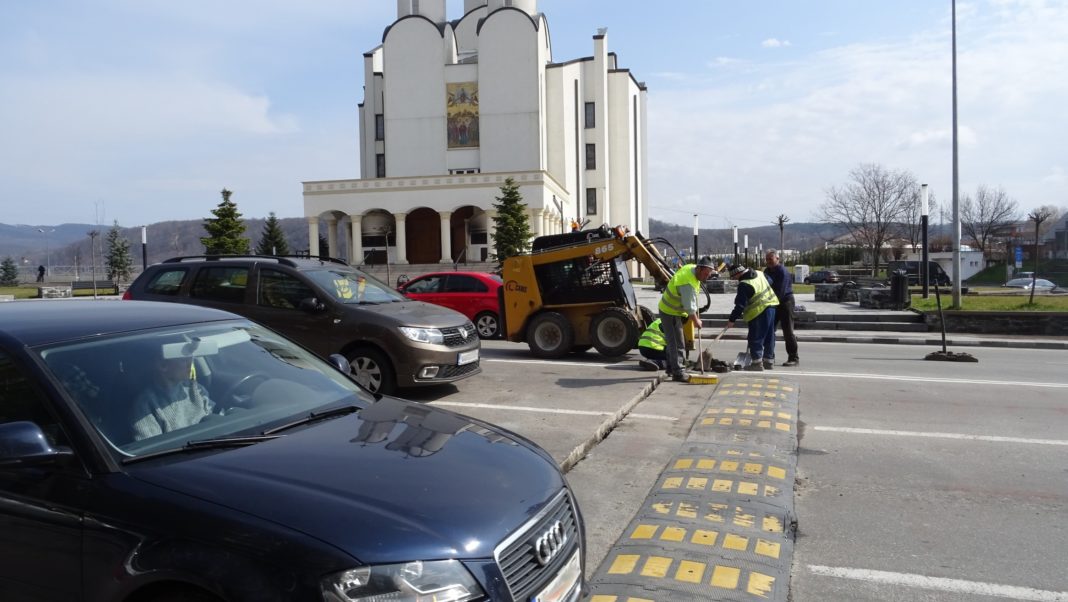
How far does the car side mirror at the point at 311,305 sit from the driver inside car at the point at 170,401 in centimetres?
502

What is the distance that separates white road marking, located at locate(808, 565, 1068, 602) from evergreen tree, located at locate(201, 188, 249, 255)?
35422 millimetres

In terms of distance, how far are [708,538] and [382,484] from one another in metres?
2.58

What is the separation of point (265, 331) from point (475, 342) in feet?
16.0

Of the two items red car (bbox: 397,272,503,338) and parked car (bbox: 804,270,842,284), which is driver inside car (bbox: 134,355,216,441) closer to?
red car (bbox: 397,272,503,338)

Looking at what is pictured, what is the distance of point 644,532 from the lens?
4668mm

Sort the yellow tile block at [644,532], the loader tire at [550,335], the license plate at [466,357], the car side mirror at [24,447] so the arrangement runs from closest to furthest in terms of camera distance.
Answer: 1. the car side mirror at [24,447]
2. the yellow tile block at [644,532]
3. the license plate at [466,357]
4. the loader tire at [550,335]

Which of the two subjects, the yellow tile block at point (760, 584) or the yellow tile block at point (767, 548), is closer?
the yellow tile block at point (760, 584)

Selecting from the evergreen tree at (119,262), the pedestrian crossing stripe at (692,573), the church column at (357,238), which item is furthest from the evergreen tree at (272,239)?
the pedestrian crossing stripe at (692,573)

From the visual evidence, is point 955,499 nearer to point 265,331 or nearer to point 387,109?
point 265,331

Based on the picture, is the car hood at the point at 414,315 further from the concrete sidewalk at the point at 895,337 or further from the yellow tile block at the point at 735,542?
the concrete sidewalk at the point at 895,337

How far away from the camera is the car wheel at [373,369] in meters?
8.35

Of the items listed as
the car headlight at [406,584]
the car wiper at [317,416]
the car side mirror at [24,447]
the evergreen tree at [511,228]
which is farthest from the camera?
the evergreen tree at [511,228]

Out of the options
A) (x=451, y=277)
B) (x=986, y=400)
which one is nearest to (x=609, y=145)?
(x=451, y=277)

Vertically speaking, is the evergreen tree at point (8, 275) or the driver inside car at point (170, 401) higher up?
the evergreen tree at point (8, 275)
